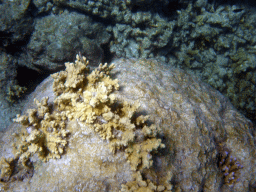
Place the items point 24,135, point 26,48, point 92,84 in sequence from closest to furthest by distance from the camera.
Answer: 1. point 24,135
2. point 92,84
3. point 26,48

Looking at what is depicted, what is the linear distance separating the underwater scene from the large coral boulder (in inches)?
0.6

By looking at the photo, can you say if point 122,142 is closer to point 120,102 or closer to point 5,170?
point 120,102

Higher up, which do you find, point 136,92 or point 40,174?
point 136,92

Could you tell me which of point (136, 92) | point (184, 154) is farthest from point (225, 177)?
point (136, 92)

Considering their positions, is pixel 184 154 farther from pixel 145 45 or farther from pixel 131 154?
pixel 145 45

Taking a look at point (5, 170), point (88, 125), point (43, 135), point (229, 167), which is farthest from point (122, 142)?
point (229, 167)

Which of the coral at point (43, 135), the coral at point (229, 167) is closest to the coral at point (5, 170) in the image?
the coral at point (43, 135)

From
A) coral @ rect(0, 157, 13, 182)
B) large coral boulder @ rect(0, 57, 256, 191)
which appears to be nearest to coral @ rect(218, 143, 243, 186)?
large coral boulder @ rect(0, 57, 256, 191)

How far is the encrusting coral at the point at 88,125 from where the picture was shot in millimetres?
2318

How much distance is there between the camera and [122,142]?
2209 millimetres

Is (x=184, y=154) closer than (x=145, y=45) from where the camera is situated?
Yes

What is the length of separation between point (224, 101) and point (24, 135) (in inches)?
189

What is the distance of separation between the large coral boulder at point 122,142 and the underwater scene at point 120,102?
16 millimetres

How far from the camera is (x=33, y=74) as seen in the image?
576 centimetres
